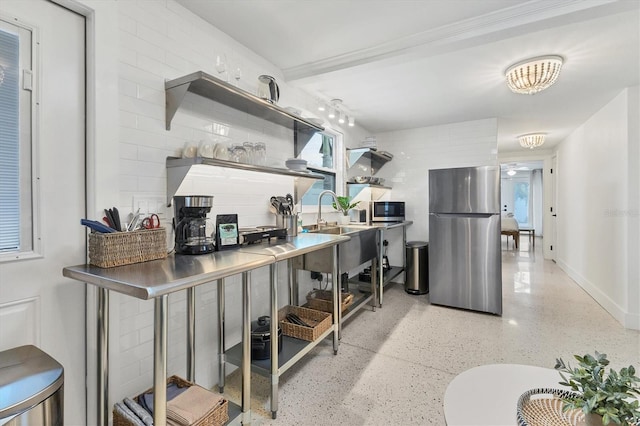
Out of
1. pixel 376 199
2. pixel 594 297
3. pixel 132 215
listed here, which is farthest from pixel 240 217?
pixel 594 297

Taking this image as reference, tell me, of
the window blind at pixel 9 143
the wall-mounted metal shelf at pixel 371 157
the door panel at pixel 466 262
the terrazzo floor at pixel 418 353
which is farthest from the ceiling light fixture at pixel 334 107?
the window blind at pixel 9 143

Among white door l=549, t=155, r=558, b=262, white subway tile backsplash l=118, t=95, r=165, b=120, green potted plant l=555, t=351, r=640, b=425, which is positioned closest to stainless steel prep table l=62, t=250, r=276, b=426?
white subway tile backsplash l=118, t=95, r=165, b=120

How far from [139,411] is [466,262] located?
11.0 feet

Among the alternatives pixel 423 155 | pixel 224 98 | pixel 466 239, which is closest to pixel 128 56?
pixel 224 98

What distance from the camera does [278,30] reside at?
2.15 m

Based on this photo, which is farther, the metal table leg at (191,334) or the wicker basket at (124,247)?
the metal table leg at (191,334)

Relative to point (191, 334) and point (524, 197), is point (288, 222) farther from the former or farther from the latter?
point (524, 197)

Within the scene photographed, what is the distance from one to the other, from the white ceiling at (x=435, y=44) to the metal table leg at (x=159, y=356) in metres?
1.82

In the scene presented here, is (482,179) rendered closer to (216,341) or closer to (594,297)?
(594,297)

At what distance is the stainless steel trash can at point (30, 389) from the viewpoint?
91 cm

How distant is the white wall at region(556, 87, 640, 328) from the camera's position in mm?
3086

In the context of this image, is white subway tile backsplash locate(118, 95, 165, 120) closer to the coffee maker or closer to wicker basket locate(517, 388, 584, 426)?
the coffee maker

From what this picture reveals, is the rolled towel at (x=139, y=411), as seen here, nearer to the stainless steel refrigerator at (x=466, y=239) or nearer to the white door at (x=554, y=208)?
the stainless steel refrigerator at (x=466, y=239)

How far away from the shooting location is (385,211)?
14.2ft
